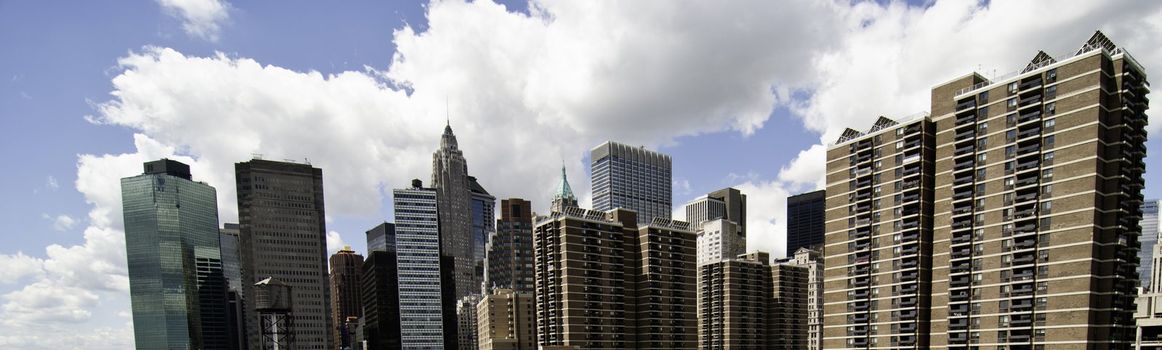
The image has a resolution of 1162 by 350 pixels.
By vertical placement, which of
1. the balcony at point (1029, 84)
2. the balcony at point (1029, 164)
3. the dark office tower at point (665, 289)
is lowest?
the dark office tower at point (665, 289)

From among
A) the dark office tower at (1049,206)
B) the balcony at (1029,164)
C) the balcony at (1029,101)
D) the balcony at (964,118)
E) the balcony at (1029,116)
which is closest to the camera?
the dark office tower at (1049,206)

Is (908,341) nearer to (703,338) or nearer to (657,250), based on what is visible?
(657,250)

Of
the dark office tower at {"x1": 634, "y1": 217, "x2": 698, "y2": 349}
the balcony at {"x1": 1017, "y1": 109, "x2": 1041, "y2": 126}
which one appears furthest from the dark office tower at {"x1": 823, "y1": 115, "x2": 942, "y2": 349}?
the dark office tower at {"x1": 634, "y1": 217, "x2": 698, "y2": 349}

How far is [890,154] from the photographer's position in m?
97.6

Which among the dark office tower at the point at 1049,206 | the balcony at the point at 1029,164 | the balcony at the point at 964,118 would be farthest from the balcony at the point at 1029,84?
the balcony at the point at 1029,164

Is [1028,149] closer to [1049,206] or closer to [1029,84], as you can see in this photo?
[1049,206]

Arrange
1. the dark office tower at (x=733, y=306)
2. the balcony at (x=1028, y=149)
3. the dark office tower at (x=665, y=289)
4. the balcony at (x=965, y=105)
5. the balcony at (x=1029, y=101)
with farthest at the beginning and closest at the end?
the dark office tower at (x=733, y=306), the dark office tower at (x=665, y=289), the balcony at (x=965, y=105), the balcony at (x=1029, y=101), the balcony at (x=1028, y=149)

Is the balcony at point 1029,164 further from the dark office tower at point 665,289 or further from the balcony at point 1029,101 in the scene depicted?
the dark office tower at point 665,289

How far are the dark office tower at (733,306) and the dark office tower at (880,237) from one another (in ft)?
291

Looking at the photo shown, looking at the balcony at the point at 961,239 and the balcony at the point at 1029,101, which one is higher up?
the balcony at the point at 1029,101

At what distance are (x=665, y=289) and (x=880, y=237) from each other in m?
63.6

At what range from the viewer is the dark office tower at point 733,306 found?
630ft

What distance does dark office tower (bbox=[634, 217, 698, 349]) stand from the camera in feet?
484

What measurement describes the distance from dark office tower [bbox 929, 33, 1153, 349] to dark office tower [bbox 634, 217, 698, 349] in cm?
6986
